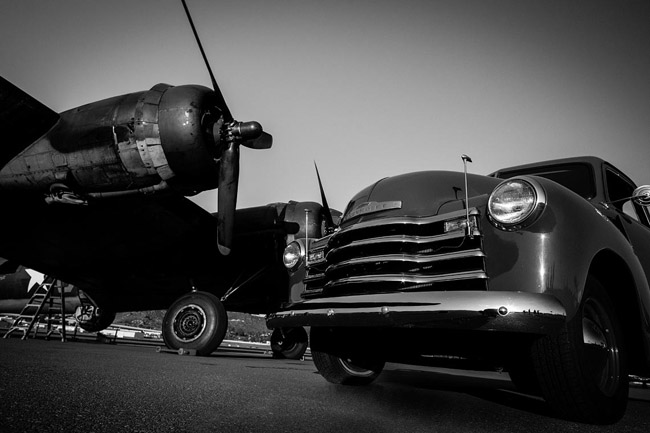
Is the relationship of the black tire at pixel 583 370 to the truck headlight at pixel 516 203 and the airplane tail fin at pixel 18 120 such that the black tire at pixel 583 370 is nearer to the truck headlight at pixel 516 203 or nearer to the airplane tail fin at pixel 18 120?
the truck headlight at pixel 516 203

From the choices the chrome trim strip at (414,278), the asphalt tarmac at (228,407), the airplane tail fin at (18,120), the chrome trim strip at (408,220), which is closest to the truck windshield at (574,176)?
the asphalt tarmac at (228,407)

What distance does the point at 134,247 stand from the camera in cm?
750

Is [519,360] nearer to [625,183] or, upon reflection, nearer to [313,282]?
[313,282]

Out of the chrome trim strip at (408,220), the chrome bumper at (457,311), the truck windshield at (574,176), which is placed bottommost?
the chrome bumper at (457,311)

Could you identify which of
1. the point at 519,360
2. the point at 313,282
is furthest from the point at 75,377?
the point at 519,360

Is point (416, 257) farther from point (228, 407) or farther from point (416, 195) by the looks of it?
point (228, 407)

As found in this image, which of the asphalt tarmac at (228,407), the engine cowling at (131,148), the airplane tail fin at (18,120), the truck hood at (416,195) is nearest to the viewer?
the asphalt tarmac at (228,407)

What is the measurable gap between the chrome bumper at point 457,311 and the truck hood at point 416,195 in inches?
27.1

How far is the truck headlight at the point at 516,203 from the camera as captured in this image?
2336 millimetres

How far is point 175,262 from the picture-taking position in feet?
26.8

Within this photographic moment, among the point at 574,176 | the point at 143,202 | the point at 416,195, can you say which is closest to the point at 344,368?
the point at 416,195

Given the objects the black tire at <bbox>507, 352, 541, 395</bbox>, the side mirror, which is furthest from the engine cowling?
the side mirror

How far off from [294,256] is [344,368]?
1.09 metres

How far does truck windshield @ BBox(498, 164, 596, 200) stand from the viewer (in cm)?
400
